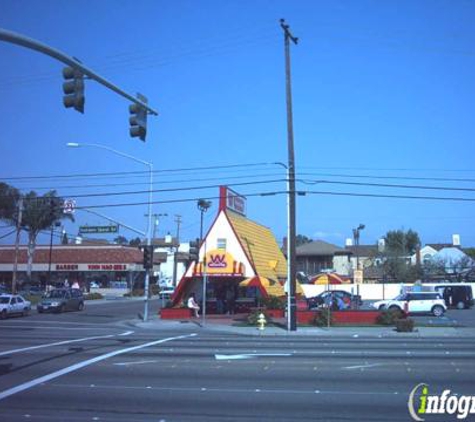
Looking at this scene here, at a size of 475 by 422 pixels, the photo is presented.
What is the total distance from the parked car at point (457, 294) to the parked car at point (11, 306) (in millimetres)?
34510

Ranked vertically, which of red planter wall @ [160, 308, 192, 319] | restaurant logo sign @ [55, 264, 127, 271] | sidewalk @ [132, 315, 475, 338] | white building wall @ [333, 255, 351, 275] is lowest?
sidewalk @ [132, 315, 475, 338]

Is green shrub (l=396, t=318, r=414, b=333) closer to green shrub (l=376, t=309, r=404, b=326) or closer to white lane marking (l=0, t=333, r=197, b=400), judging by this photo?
green shrub (l=376, t=309, r=404, b=326)

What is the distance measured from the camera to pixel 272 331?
28.4 meters

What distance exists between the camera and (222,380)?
40.1 feet

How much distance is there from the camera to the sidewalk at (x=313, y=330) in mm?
26141

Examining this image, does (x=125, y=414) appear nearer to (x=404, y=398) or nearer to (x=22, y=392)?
(x=22, y=392)

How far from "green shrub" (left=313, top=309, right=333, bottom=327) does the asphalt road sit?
11.3m

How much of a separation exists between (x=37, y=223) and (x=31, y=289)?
8.23 metres

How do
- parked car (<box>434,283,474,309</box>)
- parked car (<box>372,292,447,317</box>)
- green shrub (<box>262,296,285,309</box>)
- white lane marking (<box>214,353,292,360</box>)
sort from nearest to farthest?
white lane marking (<box>214,353,292,360</box>) < green shrub (<box>262,296,285,309</box>) < parked car (<box>372,292,447,317</box>) < parked car (<box>434,283,474,309</box>)

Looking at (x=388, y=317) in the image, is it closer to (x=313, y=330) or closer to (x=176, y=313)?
(x=313, y=330)

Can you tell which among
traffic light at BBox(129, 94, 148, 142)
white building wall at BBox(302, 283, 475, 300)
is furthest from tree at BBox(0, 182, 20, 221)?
traffic light at BBox(129, 94, 148, 142)

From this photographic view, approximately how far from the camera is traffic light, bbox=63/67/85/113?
11633 mm

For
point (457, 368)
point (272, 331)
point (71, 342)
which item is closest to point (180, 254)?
point (272, 331)

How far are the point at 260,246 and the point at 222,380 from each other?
107 ft
